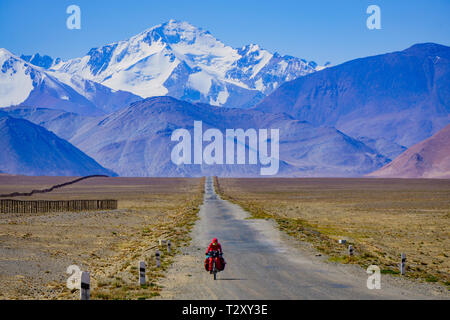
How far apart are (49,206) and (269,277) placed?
168ft

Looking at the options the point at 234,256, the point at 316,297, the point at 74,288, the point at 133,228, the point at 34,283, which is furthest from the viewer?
the point at 133,228

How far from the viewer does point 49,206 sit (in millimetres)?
70125

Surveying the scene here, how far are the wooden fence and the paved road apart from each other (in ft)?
115

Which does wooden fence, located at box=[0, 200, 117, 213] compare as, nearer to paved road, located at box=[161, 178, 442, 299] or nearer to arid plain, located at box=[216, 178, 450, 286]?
arid plain, located at box=[216, 178, 450, 286]

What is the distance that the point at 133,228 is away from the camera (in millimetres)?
50719

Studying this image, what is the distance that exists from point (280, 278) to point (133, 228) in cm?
2937

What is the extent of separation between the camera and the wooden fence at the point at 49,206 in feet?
219

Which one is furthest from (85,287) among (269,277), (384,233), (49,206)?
(49,206)

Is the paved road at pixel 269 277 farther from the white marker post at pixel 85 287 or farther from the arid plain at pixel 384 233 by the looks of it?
the white marker post at pixel 85 287

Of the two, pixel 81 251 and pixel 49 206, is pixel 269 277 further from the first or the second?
pixel 49 206

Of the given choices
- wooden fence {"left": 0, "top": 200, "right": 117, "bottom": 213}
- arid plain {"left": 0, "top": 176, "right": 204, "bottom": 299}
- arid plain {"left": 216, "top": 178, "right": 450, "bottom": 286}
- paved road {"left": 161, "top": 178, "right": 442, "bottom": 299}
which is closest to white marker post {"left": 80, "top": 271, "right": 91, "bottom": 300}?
arid plain {"left": 0, "top": 176, "right": 204, "bottom": 299}
